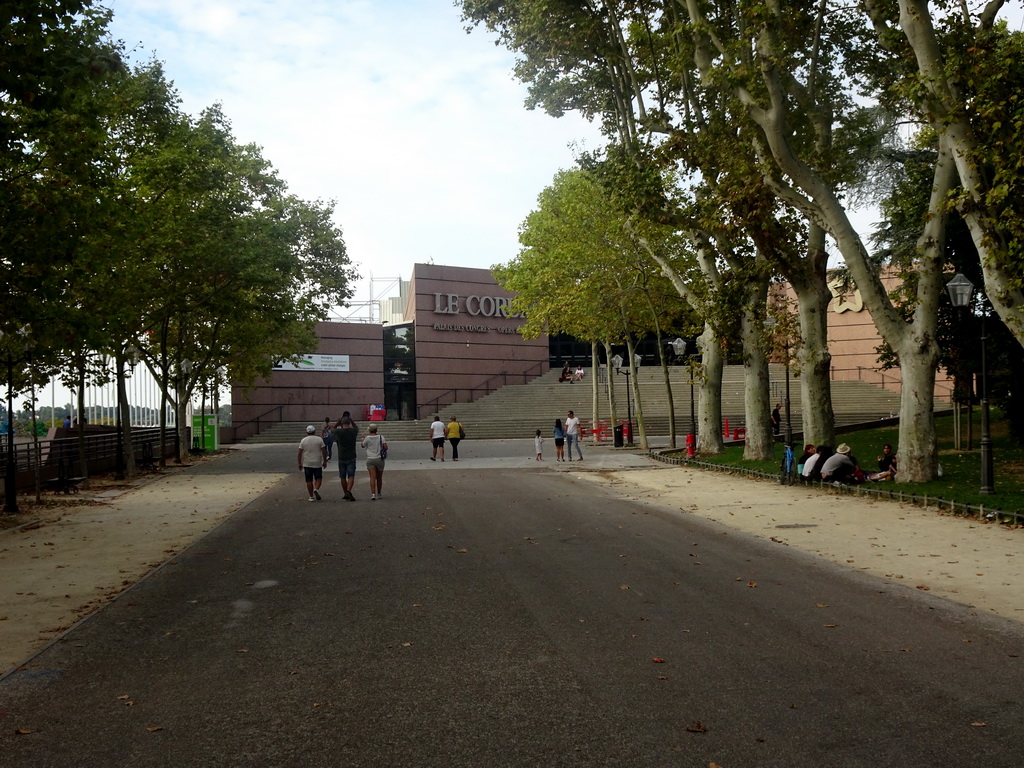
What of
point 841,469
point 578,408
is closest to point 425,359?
point 578,408

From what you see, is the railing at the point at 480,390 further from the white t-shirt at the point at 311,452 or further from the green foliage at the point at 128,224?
the white t-shirt at the point at 311,452

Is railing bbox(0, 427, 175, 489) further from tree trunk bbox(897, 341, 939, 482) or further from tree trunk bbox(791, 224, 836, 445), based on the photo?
tree trunk bbox(897, 341, 939, 482)

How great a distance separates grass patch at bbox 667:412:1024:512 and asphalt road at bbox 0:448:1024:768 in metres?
6.16

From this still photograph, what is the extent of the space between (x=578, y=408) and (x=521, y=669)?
2099 inches

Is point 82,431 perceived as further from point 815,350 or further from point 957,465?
point 957,465

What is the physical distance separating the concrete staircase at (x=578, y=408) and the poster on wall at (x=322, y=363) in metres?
3.36

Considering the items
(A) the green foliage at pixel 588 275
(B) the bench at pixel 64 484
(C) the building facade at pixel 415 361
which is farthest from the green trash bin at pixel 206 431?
(B) the bench at pixel 64 484

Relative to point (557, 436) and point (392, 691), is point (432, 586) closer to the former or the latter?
point (392, 691)

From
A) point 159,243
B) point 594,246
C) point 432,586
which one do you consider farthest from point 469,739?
point 594,246

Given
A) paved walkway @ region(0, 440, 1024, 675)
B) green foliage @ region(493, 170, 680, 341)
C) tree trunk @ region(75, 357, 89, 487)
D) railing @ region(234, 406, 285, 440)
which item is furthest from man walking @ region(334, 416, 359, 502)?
railing @ region(234, 406, 285, 440)

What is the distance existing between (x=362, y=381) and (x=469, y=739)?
6088cm

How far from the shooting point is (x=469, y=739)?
17.3ft

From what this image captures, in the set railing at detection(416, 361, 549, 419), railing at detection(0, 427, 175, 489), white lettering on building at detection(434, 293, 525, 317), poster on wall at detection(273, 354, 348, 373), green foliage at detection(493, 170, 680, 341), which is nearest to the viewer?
railing at detection(0, 427, 175, 489)

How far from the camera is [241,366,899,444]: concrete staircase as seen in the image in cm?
5547
